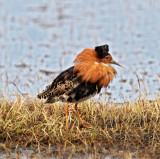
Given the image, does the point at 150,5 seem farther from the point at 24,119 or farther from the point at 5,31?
the point at 24,119

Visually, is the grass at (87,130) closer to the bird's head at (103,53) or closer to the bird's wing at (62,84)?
the bird's wing at (62,84)

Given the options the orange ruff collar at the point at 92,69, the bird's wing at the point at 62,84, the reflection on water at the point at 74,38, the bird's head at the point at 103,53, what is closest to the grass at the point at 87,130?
the bird's wing at the point at 62,84

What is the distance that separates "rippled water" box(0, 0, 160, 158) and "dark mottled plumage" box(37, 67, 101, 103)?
2.51 metres

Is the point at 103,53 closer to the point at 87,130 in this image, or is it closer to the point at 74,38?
the point at 87,130

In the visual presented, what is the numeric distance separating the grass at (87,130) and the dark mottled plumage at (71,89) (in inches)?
13.4

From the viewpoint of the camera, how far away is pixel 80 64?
27.5ft

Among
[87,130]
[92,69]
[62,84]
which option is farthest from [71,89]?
[87,130]

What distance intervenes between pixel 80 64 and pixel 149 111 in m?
1.61

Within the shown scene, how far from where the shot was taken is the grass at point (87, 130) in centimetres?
784

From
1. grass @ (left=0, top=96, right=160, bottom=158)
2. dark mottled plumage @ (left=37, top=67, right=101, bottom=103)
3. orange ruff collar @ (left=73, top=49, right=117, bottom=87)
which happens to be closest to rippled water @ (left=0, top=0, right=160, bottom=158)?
A: grass @ (left=0, top=96, right=160, bottom=158)

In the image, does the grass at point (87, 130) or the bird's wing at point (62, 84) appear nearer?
the grass at point (87, 130)

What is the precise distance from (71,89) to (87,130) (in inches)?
28.8

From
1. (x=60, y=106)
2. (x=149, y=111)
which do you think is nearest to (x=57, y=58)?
(x=60, y=106)

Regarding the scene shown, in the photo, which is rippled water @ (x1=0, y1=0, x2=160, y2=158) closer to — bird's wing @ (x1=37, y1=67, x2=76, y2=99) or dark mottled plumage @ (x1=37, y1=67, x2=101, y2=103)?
bird's wing @ (x1=37, y1=67, x2=76, y2=99)
